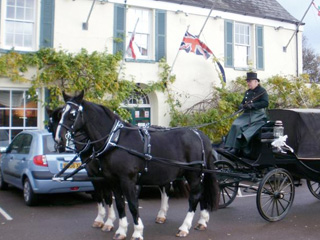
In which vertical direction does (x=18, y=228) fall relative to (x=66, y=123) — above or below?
below

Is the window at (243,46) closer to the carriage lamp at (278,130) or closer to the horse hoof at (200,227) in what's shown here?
the carriage lamp at (278,130)

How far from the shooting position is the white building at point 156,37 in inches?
516

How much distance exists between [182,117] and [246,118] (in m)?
7.51

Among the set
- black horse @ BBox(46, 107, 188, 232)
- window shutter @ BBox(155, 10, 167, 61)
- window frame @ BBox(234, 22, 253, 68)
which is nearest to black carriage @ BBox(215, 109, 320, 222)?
black horse @ BBox(46, 107, 188, 232)

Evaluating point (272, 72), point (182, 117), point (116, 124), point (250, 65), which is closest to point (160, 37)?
point (182, 117)

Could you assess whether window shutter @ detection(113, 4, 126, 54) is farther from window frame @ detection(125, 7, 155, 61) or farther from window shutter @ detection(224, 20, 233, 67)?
window shutter @ detection(224, 20, 233, 67)

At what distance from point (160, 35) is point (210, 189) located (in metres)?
9.75

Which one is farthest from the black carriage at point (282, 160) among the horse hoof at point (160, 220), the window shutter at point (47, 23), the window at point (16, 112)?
the window shutter at point (47, 23)

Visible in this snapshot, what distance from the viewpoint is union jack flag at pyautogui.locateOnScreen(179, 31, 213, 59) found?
48.6 ft

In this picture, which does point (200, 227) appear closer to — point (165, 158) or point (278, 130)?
point (165, 158)

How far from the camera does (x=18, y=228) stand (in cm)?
651

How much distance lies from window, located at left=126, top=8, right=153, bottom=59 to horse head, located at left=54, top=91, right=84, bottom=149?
9.32m

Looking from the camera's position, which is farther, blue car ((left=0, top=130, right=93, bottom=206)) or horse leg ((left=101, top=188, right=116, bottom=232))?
blue car ((left=0, top=130, right=93, bottom=206))

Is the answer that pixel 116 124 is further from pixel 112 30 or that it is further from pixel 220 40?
pixel 220 40
